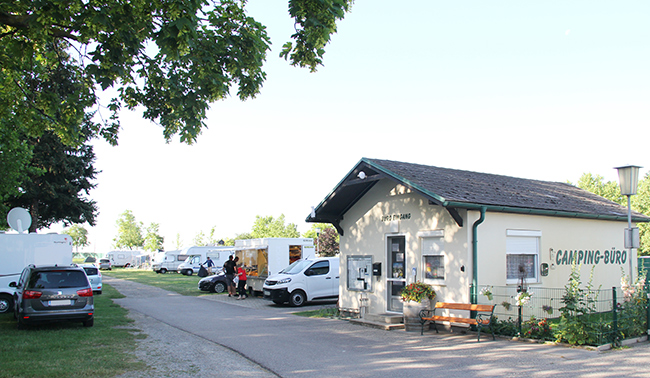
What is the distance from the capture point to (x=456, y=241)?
482 inches

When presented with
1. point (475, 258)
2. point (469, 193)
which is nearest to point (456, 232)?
point (475, 258)

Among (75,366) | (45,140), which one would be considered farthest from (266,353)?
(45,140)

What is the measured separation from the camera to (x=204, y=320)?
48.8ft

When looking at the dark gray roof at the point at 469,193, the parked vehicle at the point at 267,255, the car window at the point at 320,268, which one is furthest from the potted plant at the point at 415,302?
the parked vehicle at the point at 267,255

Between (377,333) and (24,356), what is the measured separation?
742 cm

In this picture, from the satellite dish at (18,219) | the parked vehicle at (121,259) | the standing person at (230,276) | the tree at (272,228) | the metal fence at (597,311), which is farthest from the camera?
the tree at (272,228)

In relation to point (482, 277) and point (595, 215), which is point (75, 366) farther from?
point (595, 215)

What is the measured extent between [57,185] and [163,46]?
931 inches

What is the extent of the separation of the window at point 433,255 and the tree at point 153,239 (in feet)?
287

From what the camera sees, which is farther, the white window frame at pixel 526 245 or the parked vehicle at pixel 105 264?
the parked vehicle at pixel 105 264

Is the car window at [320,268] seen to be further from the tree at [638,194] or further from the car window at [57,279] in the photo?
the tree at [638,194]

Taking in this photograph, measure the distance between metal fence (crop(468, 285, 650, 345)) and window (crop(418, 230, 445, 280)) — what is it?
124 centimetres

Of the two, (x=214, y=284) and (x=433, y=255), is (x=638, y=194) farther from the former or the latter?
(x=433, y=255)

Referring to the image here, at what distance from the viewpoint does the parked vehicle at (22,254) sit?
17109 millimetres
